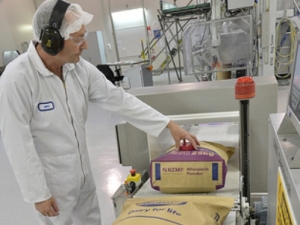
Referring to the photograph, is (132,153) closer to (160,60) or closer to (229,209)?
(229,209)

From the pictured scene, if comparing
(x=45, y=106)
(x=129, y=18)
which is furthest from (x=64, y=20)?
(x=129, y=18)

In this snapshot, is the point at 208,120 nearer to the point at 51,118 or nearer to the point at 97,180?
the point at 51,118

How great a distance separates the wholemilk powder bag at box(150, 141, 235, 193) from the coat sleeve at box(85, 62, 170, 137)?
0.78 feet

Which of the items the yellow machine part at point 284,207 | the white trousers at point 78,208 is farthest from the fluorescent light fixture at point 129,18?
the yellow machine part at point 284,207

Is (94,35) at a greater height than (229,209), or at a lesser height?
greater

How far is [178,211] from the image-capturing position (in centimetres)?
81

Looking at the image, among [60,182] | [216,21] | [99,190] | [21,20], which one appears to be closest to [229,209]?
[60,182]

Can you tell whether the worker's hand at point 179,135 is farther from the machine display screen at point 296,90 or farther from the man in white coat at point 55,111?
the machine display screen at point 296,90

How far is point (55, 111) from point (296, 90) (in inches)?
37.1

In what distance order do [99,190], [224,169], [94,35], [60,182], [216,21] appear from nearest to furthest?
[224,169]
[60,182]
[99,190]
[216,21]
[94,35]

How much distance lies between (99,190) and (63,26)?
1.71 m

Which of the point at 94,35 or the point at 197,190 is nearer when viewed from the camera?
the point at 197,190

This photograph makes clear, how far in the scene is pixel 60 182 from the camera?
4.03ft

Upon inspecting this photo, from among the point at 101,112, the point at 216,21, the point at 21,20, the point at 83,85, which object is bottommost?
the point at 101,112
